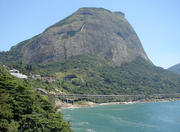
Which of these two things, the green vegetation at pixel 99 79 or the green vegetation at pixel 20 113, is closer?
the green vegetation at pixel 20 113

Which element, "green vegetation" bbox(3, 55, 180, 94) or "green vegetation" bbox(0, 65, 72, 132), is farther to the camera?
"green vegetation" bbox(3, 55, 180, 94)

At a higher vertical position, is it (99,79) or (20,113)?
(99,79)

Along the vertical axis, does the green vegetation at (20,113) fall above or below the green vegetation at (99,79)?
below

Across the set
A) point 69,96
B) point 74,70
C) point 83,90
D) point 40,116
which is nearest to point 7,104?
point 40,116

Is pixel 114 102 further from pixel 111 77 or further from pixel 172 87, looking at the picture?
pixel 172 87

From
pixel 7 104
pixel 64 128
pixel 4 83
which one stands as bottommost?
pixel 64 128

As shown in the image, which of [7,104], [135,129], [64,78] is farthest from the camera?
[64,78]

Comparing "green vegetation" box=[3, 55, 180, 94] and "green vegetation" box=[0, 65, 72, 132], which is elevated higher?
"green vegetation" box=[3, 55, 180, 94]

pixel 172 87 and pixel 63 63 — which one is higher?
pixel 63 63

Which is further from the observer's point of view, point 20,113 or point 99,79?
point 99,79

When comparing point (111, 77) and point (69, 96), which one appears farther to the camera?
point (111, 77)

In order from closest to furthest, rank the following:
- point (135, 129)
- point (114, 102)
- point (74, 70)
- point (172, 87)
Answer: point (135, 129) → point (114, 102) → point (74, 70) → point (172, 87)
